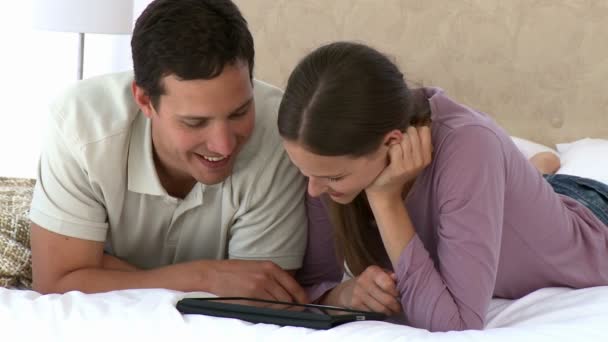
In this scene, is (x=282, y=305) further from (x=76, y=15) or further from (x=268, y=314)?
(x=76, y=15)

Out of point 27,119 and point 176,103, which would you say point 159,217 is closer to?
point 176,103

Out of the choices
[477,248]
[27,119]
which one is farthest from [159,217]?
[27,119]

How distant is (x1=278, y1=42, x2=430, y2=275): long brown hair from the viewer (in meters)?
1.38

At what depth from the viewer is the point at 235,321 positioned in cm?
134

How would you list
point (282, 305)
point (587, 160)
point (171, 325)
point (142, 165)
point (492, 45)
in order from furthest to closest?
point (492, 45)
point (587, 160)
point (142, 165)
point (282, 305)
point (171, 325)

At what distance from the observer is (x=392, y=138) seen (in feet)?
4.71

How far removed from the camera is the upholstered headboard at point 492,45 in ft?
9.11

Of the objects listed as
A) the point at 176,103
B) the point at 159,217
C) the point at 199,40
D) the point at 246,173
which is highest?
the point at 199,40

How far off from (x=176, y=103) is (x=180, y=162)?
15 centimetres

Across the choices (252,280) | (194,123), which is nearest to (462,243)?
(252,280)

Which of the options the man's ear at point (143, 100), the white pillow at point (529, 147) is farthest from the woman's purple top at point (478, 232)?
the white pillow at point (529, 147)

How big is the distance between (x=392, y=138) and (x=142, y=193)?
525 millimetres

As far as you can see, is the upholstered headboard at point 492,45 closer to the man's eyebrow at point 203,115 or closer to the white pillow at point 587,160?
the white pillow at point 587,160

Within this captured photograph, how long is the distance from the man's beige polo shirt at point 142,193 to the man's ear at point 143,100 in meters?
0.06
